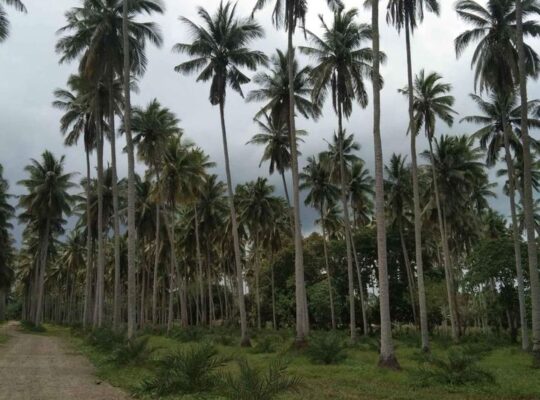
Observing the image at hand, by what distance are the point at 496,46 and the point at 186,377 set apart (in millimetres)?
20835

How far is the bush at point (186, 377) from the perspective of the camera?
454 inches

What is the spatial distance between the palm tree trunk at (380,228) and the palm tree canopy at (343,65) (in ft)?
32.6

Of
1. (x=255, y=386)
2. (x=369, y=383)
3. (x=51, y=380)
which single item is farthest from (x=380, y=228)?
(x=51, y=380)

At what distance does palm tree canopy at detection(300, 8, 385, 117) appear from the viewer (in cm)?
2925

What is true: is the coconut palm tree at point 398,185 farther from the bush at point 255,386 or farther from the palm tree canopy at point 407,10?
the bush at point 255,386

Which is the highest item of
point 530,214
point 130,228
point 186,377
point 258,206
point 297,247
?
point 258,206

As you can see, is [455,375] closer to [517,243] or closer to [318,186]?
[517,243]

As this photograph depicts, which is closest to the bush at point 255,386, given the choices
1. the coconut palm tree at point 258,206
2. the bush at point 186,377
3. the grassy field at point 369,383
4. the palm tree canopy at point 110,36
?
the grassy field at point 369,383

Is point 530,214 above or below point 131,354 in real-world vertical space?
above

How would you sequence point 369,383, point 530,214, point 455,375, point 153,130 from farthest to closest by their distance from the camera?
point 153,130, point 530,214, point 369,383, point 455,375

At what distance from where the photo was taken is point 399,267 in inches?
2151

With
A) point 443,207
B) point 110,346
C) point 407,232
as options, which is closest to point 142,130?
point 110,346

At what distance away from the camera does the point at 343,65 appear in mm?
29750

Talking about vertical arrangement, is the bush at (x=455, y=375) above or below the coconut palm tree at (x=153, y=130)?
below
